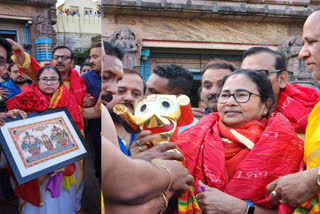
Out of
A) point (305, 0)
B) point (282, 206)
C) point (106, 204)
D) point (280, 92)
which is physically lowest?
point (282, 206)

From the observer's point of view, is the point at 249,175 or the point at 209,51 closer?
the point at 249,175

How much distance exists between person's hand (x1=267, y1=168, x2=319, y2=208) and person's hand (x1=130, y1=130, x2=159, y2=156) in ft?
1.54

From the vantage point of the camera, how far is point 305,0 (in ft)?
6.22

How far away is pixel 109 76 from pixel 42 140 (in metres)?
0.21

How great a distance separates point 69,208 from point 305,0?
1.80 m

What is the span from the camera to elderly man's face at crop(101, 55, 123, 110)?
0.76 metres

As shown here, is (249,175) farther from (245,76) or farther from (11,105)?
(11,105)

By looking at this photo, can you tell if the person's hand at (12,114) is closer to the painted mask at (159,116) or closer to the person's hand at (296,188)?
the painted mask at (159,116)

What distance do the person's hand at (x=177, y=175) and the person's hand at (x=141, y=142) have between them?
0.06m

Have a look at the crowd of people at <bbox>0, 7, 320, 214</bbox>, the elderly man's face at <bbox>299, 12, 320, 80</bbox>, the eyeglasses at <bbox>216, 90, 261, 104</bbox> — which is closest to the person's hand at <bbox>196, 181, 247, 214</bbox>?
the crowd of people at <bbox>0, 7, 320, 214</bbox>

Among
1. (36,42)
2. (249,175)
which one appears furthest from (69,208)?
(249,175)

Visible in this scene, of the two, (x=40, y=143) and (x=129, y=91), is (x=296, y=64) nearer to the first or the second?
(x=129, y=91)

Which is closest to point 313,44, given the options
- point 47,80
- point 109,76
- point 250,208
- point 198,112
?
point 198,112

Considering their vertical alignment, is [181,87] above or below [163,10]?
below
